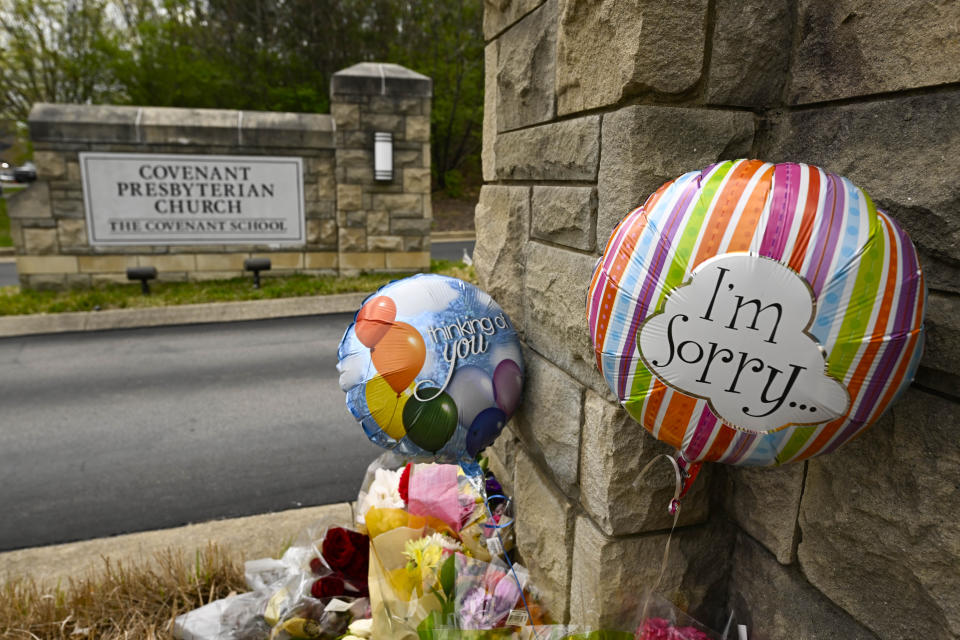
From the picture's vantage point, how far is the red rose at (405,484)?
2357 mm

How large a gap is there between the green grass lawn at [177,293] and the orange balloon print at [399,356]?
16.9 feet

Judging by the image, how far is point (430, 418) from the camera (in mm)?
1992

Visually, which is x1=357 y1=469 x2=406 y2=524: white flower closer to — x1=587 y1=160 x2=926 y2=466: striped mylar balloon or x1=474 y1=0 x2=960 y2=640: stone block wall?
x1=474 y1=0 x2=960 y2=640: stone block wall

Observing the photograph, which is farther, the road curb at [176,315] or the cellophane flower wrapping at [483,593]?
the road curb at [176,315]

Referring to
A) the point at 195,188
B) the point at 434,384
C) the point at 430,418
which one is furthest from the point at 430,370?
the point at 195,188

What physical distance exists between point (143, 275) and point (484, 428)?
7.37 metres

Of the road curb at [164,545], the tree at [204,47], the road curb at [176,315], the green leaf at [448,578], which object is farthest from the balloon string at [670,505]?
the tree at [204,47]

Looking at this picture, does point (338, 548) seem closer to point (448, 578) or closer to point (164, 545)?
point (448, 578)

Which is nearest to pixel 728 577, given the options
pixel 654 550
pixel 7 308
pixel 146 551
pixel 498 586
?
pixel 654 550

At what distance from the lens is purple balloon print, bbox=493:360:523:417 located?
2.07 m

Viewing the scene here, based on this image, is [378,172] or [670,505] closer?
[670,505]

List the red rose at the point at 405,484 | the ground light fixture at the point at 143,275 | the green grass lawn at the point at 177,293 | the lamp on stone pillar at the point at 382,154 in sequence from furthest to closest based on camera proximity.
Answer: the lamp on stone pillar at the point at 382,154 < the ground light fixture at the point at 143,275 < the green grass lawn at the point at 177,293 < the red rose at the point at 405,484

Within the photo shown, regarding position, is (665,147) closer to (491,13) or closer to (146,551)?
(491,13)

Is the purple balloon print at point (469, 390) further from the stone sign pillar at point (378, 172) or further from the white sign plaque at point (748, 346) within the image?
the stone sign pillar at point (378, 172)
